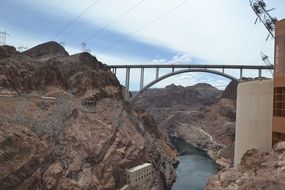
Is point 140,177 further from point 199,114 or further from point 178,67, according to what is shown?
point 199,114

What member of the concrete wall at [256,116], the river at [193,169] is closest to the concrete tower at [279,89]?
the concrete wall at [256,116]

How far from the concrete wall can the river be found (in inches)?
1279

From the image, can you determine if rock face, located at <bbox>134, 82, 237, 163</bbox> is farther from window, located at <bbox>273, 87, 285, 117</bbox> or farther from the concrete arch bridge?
window, located at <bbox>273, 87, 285, 117</bbox>

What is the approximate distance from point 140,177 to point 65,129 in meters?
12.3

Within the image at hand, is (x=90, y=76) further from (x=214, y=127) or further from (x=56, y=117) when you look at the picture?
(x=214, y=127)

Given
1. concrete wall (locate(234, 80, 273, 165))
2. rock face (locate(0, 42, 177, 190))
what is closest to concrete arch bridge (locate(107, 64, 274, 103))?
rock face (locate(0, 42, 177, 190))

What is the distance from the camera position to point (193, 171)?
248 ft

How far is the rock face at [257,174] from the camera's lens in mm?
18750

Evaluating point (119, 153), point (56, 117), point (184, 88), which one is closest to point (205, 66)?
point (119, 153)

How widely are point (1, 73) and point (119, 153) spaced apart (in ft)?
61.1

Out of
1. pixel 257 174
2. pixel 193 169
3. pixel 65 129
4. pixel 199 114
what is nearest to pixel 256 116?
→ pixel 257 174

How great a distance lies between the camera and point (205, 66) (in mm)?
71875

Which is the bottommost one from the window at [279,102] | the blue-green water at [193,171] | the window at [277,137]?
the blue-green water at [193,171]

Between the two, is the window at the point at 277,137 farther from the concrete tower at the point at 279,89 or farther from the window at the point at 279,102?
the window at the point at 279,102
